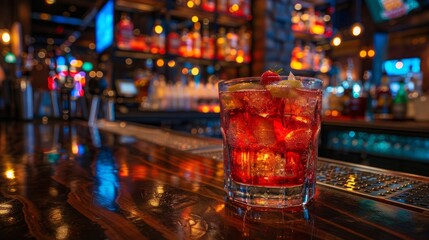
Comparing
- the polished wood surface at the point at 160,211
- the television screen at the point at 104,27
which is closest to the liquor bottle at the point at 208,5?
the television screen at the point at 104,27

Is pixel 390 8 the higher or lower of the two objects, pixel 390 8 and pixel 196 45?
the higher

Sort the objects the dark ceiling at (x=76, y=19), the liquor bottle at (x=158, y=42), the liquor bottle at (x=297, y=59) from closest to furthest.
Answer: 1. the liquor bottle at (x=158, y=42)
2. the dark ceiling at (x=76, y=19)
3. the liquor bottle at (x=297, y=59)

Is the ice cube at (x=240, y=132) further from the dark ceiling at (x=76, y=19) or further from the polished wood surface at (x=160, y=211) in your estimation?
the dark ceiling at (x=76, y=19)

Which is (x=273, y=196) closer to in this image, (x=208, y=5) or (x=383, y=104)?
(x=383, y=104)

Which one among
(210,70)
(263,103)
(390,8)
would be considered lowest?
(263,103)

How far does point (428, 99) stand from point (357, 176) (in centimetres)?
185

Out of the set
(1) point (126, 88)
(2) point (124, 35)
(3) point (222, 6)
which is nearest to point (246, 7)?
(3) point (222, 6)

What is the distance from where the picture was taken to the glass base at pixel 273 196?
0.49 metres

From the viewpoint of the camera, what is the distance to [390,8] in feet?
14.4

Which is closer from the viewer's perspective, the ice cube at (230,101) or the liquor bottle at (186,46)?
the ice cube at (230,101)

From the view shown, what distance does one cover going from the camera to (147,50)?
327 cm

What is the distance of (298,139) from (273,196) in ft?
0.34

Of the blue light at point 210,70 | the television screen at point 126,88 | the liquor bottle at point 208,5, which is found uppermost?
the liquor bottle at point 208,5

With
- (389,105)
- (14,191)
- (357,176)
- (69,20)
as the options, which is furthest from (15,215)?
(69,20)
